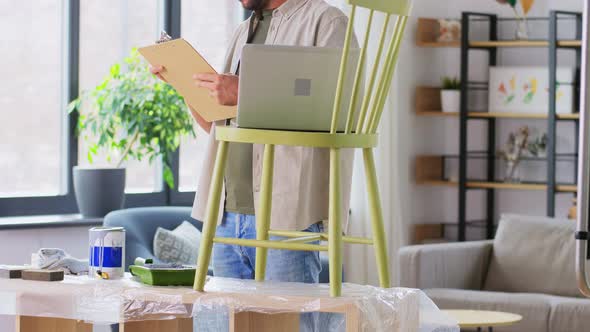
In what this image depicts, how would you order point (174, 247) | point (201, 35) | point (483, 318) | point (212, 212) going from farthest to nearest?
point (201, 35) → point (174, 247) → point (483, 318) → point (212, 212)

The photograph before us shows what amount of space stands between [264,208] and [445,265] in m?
3.11

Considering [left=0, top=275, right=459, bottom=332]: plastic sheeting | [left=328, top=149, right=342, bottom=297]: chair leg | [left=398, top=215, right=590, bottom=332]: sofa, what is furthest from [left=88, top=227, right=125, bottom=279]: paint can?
[left=398, top=215, right=590, bottom=332]: sofa

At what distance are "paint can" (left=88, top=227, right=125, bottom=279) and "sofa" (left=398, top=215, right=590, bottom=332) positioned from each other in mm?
2832

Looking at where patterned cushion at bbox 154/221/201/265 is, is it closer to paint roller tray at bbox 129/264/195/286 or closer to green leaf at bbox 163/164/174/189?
green leaf at bbox 163/164/174/189

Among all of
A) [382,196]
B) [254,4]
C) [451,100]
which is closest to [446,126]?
[451,100]

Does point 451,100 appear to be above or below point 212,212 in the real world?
above

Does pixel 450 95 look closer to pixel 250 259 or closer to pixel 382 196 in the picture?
pixel 382 196

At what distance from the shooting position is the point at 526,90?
618 cm

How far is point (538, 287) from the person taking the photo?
5.39 m

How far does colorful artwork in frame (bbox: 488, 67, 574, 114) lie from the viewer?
6043 mm

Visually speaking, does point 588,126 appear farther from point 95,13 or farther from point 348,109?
point 95,13

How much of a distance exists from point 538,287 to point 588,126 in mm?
3382

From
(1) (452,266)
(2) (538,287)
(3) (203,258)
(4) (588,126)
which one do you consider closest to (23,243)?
(1) (452,266)

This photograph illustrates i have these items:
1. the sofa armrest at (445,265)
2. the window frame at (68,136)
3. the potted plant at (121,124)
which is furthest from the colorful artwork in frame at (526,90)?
the window frame at (68,136)
